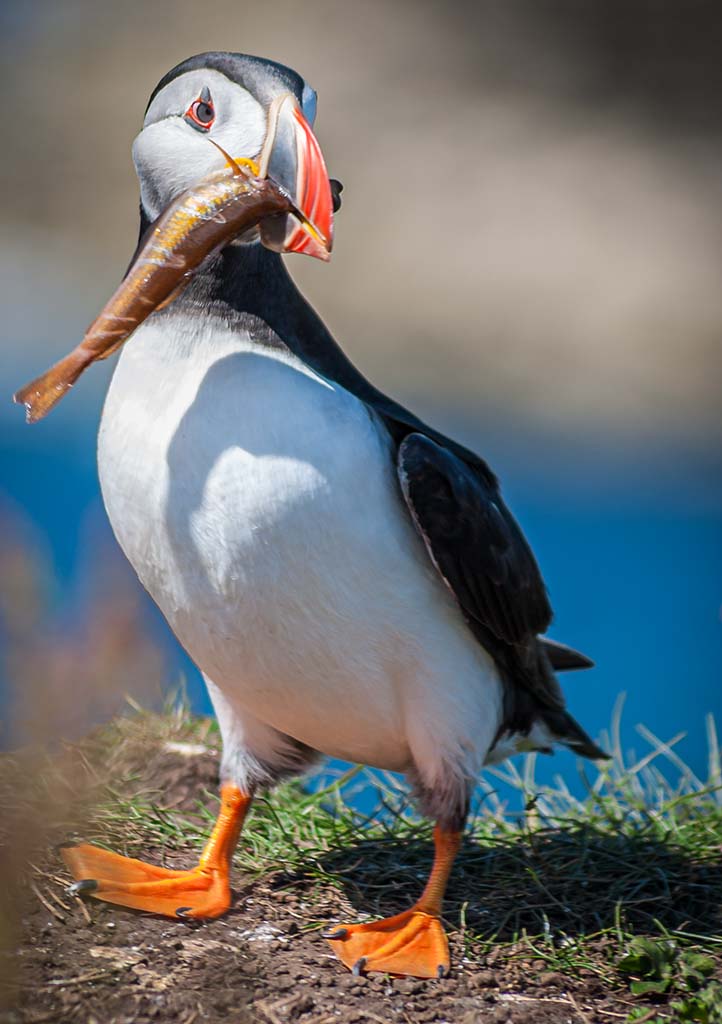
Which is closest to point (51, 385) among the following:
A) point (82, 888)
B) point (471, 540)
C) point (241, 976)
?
point (471, 540)

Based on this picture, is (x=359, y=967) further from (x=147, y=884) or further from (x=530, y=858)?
(x=530, y=858)

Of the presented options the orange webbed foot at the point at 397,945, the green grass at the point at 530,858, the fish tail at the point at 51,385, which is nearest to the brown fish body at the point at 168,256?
the fish tail at the point at 51,385

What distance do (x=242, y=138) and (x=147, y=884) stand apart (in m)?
1.93

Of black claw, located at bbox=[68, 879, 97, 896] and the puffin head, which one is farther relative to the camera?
black claw, located at bbox=[68, 879, 97, 896]

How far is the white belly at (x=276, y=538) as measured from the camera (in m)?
2.67

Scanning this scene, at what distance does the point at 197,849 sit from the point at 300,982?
2.93 feet

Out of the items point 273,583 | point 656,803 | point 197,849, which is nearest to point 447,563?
point 273,583

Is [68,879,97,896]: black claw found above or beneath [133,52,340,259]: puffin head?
beneath

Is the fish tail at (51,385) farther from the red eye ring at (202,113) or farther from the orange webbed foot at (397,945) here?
the orange webbed foot at (397,945)

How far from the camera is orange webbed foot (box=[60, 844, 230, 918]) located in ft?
9.46

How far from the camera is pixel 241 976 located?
2588 millimetres

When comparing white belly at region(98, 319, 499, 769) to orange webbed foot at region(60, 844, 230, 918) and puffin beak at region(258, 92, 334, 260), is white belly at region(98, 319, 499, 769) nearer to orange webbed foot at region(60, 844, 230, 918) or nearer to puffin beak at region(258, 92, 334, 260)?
puffin beak at region(258, 92, 334, 260)

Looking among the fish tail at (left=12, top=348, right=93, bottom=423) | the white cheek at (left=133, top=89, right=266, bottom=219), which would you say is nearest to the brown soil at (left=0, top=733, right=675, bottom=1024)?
the fish tail at (left=12, top=348, right=93, bottom=423)

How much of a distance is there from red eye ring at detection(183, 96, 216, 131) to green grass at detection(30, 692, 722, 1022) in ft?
5.46
